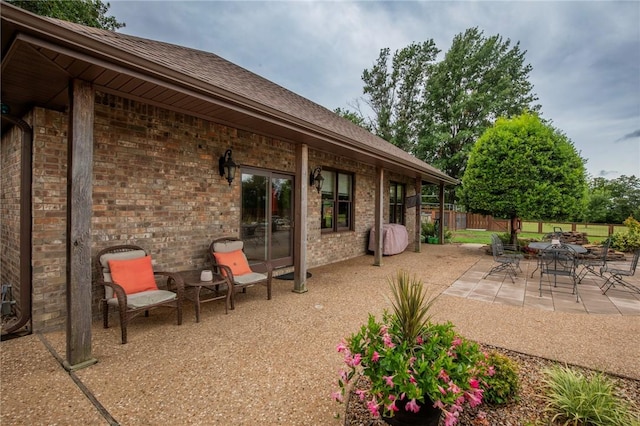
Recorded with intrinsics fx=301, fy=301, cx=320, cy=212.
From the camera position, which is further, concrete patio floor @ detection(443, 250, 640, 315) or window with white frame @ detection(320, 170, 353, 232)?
window with white frame @ detection(320, 170, 353, 232)

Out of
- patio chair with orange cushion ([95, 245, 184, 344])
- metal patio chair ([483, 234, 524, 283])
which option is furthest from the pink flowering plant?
metal patio chair ([483, 234, 524, 283])

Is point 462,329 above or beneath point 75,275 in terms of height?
beneath

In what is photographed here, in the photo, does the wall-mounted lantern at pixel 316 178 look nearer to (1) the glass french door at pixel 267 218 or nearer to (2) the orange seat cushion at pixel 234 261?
(1) the glass french door at pixel 267 218

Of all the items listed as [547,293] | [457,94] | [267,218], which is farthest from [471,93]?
[267,218]

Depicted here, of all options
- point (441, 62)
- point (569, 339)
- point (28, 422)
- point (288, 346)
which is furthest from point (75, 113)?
point (441, 62)

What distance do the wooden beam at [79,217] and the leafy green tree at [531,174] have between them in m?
10.6

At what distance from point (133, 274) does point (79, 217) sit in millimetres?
1414

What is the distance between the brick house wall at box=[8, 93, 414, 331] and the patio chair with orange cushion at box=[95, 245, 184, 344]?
0.32 meters

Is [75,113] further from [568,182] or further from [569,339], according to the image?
[568,182]

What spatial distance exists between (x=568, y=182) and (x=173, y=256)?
11.0 metres

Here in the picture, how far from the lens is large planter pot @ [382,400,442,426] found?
5.95 ft

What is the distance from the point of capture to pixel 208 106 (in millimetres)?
3957

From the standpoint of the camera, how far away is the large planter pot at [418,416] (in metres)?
1.81

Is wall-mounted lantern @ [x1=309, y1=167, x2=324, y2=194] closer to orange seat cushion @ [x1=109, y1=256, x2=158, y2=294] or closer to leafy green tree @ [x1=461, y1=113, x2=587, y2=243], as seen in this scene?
orange seat cushion @ [x1=109, y1=256, x2=158, y2=294]
